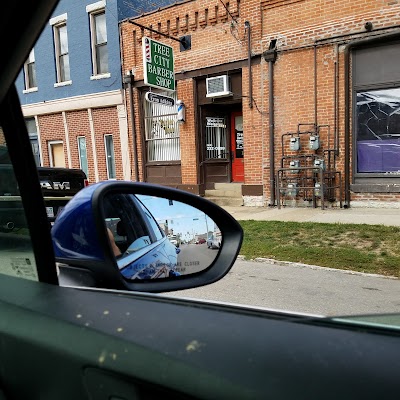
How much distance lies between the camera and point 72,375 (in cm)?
101

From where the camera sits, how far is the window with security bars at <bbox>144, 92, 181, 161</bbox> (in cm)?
1329

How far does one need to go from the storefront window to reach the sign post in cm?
542

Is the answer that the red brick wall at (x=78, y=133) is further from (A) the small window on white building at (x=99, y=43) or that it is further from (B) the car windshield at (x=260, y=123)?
(A) the small window on white building at (x=99, y=43)

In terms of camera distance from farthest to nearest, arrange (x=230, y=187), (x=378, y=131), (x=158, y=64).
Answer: (x=230, y=187), (x=158, y=64), (x=378, y=131)

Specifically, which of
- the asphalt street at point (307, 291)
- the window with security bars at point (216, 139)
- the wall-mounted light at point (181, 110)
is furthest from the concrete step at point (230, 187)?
the asphalt street at point (307, 291)

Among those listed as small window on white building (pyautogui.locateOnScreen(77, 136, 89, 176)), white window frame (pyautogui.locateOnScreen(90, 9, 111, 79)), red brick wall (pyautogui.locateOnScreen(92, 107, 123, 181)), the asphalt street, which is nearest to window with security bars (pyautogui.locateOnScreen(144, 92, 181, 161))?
red brick wall (pyautogui.locateOnScreen(92, 107, 123, 181))

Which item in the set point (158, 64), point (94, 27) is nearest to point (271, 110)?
point (158, 64)

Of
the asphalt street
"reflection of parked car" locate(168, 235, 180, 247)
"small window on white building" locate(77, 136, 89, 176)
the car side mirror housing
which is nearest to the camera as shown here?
the car side mirror housing

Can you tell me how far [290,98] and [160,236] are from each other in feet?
31.3

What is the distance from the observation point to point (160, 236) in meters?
1.87

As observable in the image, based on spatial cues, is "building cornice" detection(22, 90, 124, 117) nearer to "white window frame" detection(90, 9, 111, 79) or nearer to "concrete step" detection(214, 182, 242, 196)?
"white window frame" detection(90, 9, 111, 79)

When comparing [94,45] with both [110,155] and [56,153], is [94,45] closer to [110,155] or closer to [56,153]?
[110,155]

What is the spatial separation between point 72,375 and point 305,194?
33.2 ft

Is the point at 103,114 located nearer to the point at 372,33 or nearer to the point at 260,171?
the point at 260,171
